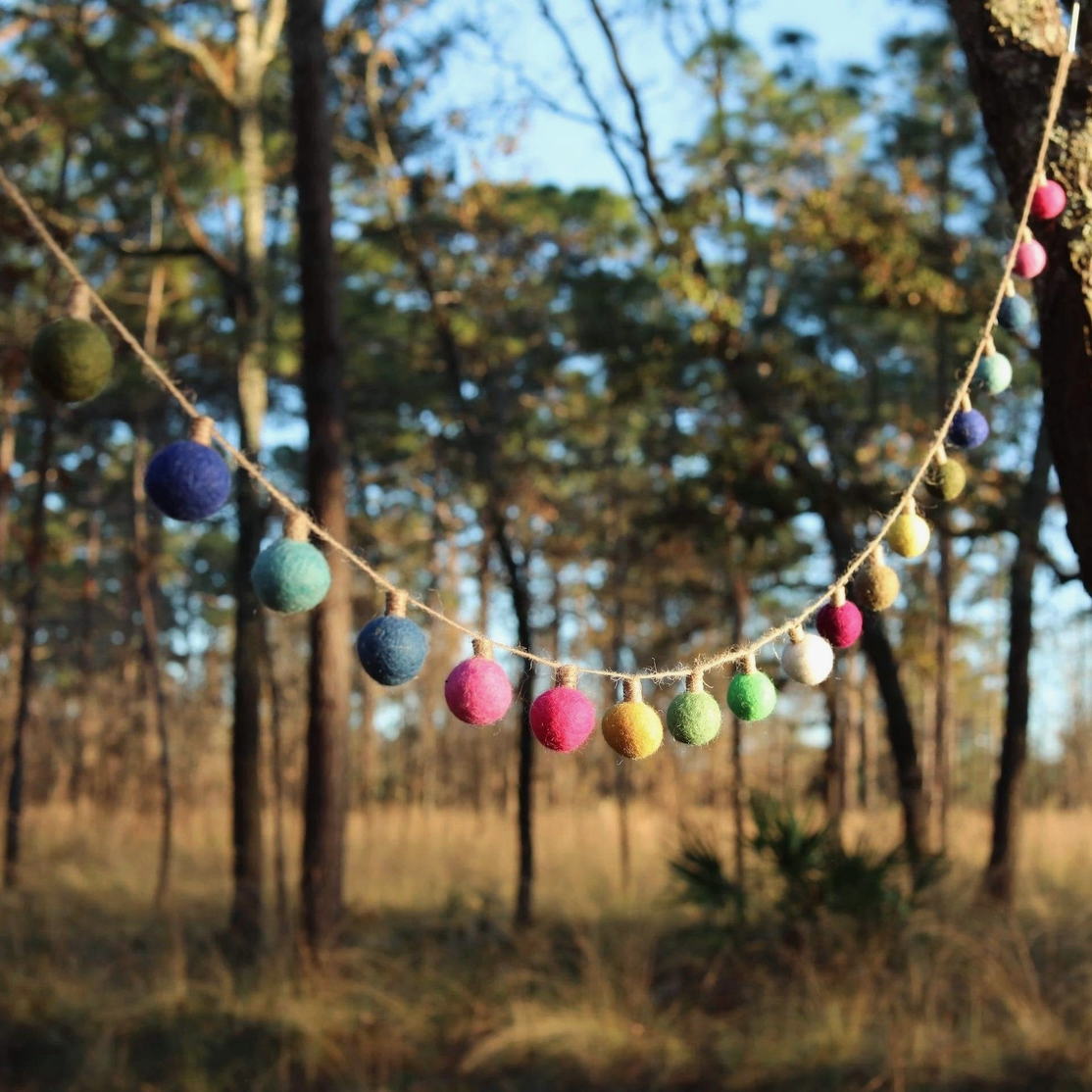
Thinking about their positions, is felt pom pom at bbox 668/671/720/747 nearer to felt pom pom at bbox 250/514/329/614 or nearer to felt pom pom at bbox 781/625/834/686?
felt pom pom at bbox 781/625/834/686

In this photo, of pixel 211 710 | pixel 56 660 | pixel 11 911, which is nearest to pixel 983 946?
pixel 11 911

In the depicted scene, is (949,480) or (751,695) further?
(949,480)

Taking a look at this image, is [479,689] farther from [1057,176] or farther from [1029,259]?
[1057,176]

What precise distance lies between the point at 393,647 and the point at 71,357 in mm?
468

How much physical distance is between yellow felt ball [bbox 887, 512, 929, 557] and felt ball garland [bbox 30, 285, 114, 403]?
1188mm

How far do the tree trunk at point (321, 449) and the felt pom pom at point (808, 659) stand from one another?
15.0 ft

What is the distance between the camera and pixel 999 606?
21016 millimetres

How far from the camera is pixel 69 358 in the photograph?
111cm

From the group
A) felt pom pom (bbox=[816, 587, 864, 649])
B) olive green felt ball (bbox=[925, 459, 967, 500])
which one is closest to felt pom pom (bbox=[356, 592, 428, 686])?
felt pom pom (bbox=[816, 587, 864, 649])

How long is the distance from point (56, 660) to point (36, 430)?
10.0 metres

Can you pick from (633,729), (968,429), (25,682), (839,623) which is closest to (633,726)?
(633,729)

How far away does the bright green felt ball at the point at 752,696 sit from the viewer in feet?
4.62

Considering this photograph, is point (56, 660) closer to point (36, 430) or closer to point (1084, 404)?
point (36, 430)

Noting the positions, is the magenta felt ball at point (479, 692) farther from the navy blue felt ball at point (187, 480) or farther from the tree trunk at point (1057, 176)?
the tree trunk at point (1057, 176)
